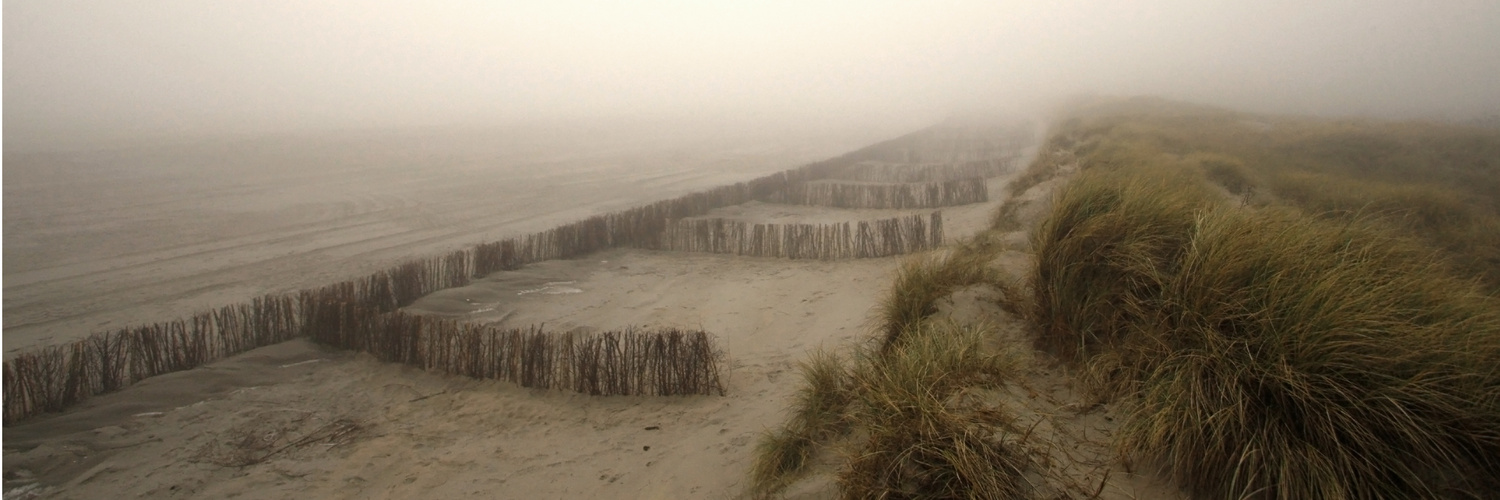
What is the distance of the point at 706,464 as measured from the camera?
→ 4398 mm

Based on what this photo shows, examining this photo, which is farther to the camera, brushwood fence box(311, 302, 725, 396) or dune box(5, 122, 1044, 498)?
brushwood fence box(311, 302, 725, 396)

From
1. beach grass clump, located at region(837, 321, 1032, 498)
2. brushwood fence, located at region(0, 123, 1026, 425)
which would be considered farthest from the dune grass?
brushwood fence, located at region(0, 123, 1026, 425)

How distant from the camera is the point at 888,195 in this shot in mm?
15422

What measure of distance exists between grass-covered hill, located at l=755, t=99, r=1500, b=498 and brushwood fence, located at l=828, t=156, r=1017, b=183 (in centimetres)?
1325

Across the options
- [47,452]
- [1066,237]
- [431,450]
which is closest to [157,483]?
[47,452]

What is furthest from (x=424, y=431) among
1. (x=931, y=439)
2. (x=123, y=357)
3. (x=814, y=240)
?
(x=814, y=240)

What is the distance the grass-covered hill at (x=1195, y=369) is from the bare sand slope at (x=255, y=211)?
27.8ft

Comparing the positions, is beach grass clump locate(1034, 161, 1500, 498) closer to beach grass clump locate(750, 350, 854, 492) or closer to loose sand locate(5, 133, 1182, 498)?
loose sand locate(5, 133, 1182, 498)

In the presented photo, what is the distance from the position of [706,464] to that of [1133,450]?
2439 mm

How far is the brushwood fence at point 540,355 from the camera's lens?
18.7ft

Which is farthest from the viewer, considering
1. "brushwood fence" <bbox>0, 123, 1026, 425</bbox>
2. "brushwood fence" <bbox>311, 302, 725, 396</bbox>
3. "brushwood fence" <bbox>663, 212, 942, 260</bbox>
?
"brushwood fence" <bbox>663, 212, 942, 260</bbox>

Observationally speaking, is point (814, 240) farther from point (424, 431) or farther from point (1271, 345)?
point (1271, 345)

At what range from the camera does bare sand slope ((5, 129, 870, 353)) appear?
881 cm

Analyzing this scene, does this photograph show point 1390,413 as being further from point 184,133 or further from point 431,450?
point 184,133
